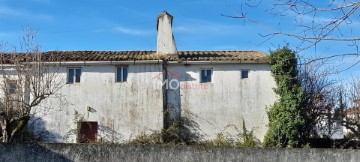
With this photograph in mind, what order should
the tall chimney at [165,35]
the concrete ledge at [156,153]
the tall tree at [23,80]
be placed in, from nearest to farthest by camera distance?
the concrete ledge at [156,153] < the tall tree at [23,80] < the tall chimney at [165,35]

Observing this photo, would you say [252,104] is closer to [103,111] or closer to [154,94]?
[154,94]

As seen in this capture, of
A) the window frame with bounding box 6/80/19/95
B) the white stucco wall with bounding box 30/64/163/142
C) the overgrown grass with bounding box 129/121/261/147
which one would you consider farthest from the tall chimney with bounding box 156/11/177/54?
the window frame with bounding box 6/80/19/95

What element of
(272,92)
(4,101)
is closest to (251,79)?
(272,92)

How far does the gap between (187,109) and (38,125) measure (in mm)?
8306

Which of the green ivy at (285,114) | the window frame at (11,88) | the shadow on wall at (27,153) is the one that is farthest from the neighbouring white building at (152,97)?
the shadow on wall at (27,153)

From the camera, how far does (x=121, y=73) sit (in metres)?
28.1

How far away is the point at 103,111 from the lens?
27.6m

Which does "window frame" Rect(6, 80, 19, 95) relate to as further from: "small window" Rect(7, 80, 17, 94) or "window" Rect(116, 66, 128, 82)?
"window" Rect(116, 66, 128, 82)

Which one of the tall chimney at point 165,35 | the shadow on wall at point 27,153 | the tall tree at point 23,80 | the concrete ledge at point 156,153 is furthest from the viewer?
the tall chimney at point 165,35

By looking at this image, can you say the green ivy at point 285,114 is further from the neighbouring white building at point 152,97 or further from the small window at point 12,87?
the small window at point 12,87

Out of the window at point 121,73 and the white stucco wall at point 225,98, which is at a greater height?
the window at point 121,73

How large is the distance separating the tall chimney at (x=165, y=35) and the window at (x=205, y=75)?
87.0 inches

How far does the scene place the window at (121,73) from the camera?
2801 centimetres

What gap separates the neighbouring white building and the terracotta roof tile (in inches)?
4.5
